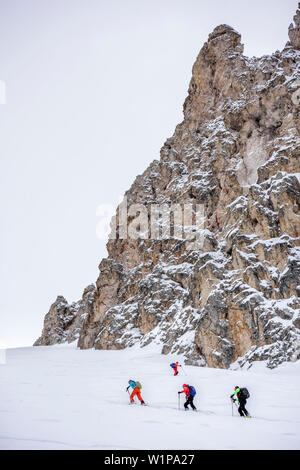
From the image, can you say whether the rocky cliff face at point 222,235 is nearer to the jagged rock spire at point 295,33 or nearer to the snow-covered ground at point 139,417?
the jagged rock spire at point 295,33

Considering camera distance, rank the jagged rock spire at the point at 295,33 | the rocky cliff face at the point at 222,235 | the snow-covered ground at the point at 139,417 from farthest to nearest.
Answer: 1. the jagged rock spire at the point at 295,33
2. the rocky cliff face at the point at 222,235
3. the snow-covered ground at the point at 139,417

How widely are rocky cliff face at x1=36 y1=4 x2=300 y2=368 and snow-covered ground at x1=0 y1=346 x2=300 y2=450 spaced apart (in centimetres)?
1129

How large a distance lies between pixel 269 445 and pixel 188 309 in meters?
29.6

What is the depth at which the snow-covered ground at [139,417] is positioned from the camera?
688 cm

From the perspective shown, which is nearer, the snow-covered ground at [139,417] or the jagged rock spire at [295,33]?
the snow-covered ground at [139,417]

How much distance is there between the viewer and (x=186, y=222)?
46.8 m

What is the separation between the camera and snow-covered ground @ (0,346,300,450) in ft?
22.6

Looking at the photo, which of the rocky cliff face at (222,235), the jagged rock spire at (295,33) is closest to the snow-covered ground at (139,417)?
the rocky cliff face at (222,235)

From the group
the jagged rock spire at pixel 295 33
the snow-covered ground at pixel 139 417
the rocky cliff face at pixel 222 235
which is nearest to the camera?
the snow-covered ground at pixel 139 417

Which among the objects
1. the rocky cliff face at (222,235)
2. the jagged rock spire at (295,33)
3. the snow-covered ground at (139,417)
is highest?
the jagged rock spire at (295,33)

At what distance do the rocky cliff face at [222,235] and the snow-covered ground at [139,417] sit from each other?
37.0ft

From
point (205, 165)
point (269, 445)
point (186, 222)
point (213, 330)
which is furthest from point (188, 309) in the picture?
point (269, 445)

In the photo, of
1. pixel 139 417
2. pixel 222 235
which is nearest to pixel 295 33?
pixel 222 235

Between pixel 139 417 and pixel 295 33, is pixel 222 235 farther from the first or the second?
pixel 295 33
